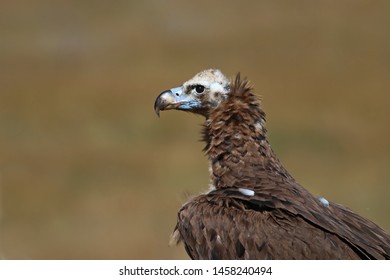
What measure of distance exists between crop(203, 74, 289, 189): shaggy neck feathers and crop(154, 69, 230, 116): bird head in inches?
2.7

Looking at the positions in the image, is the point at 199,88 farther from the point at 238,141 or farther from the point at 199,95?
the point at 238,141

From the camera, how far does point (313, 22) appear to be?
1175 inches

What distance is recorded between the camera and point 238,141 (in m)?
7.88

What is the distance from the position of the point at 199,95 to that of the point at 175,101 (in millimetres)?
169

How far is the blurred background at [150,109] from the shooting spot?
48.5ft

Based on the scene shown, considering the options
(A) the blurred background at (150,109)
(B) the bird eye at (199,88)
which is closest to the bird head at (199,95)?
(B) the bird eye at (199,88)

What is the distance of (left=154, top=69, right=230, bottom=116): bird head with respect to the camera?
8.10 m

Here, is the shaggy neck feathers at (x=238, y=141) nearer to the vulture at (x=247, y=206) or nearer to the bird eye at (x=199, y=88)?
the vulture at (x=247, y=206)

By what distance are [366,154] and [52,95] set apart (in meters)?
7.43

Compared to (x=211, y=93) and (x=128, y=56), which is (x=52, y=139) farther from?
(x=211, y=93)

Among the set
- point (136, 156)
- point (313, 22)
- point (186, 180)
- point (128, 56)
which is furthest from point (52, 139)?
point (313, 22)

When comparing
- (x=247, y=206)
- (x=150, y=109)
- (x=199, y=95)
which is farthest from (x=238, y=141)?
(x=150, y=109)

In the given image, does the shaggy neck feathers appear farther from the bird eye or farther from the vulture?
the bird eye

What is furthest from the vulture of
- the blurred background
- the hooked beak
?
the blurred background
